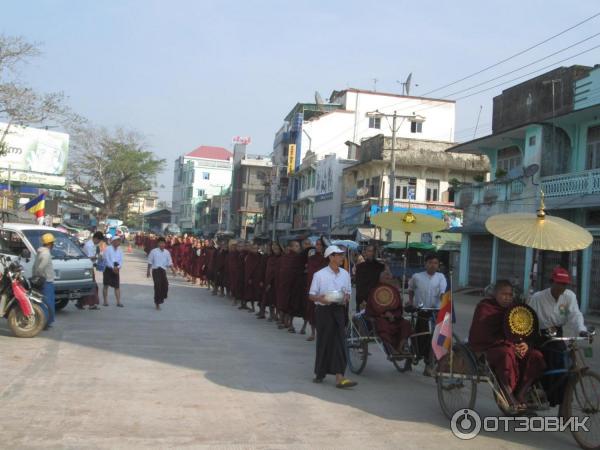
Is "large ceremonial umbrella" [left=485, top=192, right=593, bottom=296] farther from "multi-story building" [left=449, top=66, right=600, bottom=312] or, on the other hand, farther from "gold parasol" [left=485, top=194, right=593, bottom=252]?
"multi-story building" [left=449, top=66, right=600, bottom=312]

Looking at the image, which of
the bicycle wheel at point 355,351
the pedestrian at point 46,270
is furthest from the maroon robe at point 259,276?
the bicycle wheel at point 355,351

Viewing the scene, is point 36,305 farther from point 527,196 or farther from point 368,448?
point 527,196

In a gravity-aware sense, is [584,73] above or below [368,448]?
above

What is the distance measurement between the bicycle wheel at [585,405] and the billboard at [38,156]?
4513 centimetres

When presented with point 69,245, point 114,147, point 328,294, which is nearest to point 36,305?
point 69,245

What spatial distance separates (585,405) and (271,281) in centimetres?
980

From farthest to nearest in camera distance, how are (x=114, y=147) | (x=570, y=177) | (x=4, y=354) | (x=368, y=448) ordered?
(x=114, y=147) < (x=570, y=177) < (x=4, y=354) < (x=368, y=448)

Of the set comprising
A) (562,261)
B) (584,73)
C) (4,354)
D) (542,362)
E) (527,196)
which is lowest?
(4,354)

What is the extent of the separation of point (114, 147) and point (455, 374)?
57.6 m

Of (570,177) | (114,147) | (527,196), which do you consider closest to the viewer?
(570,177)

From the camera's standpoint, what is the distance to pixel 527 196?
82.3 feet

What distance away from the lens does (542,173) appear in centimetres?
2428

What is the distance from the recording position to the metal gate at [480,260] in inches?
1166

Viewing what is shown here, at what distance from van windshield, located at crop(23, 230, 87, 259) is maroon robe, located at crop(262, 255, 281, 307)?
4073mm
